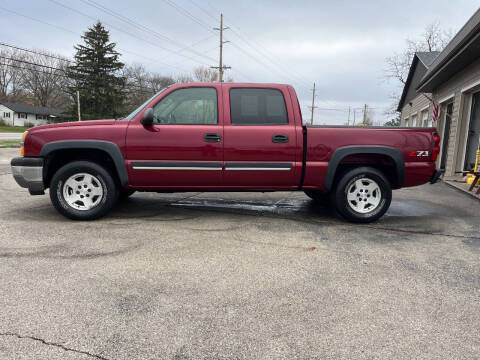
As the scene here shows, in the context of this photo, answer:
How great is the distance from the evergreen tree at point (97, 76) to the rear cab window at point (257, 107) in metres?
43.2

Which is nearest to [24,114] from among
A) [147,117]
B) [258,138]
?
[147,117]

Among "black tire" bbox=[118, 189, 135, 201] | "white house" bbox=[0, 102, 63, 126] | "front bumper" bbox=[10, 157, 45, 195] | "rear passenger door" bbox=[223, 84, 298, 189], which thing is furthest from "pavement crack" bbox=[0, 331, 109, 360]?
"white house" bbox=[0, 102, 63, 126]

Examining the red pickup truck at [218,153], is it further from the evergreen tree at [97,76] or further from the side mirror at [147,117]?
the evergreen tree at [97,76]

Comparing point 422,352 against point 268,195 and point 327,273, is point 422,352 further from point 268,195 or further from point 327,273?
point 268,195

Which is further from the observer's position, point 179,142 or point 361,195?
point 361,195

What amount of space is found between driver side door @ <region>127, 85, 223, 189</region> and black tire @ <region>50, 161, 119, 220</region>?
1.15 feet

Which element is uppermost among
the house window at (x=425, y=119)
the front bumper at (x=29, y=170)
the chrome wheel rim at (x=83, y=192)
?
the house window at (x=425, y=119)

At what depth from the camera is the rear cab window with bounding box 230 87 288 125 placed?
15.9 ft

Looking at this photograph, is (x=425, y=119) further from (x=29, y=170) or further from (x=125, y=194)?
(x=29, y=170)

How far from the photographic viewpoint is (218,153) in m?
4.72

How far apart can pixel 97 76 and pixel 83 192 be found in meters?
44.7

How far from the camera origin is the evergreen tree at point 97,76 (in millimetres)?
44312

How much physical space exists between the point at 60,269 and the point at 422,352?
9.65ft

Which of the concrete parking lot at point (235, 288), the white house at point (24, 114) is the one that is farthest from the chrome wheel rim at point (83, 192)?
the white house at point (24, 114)
